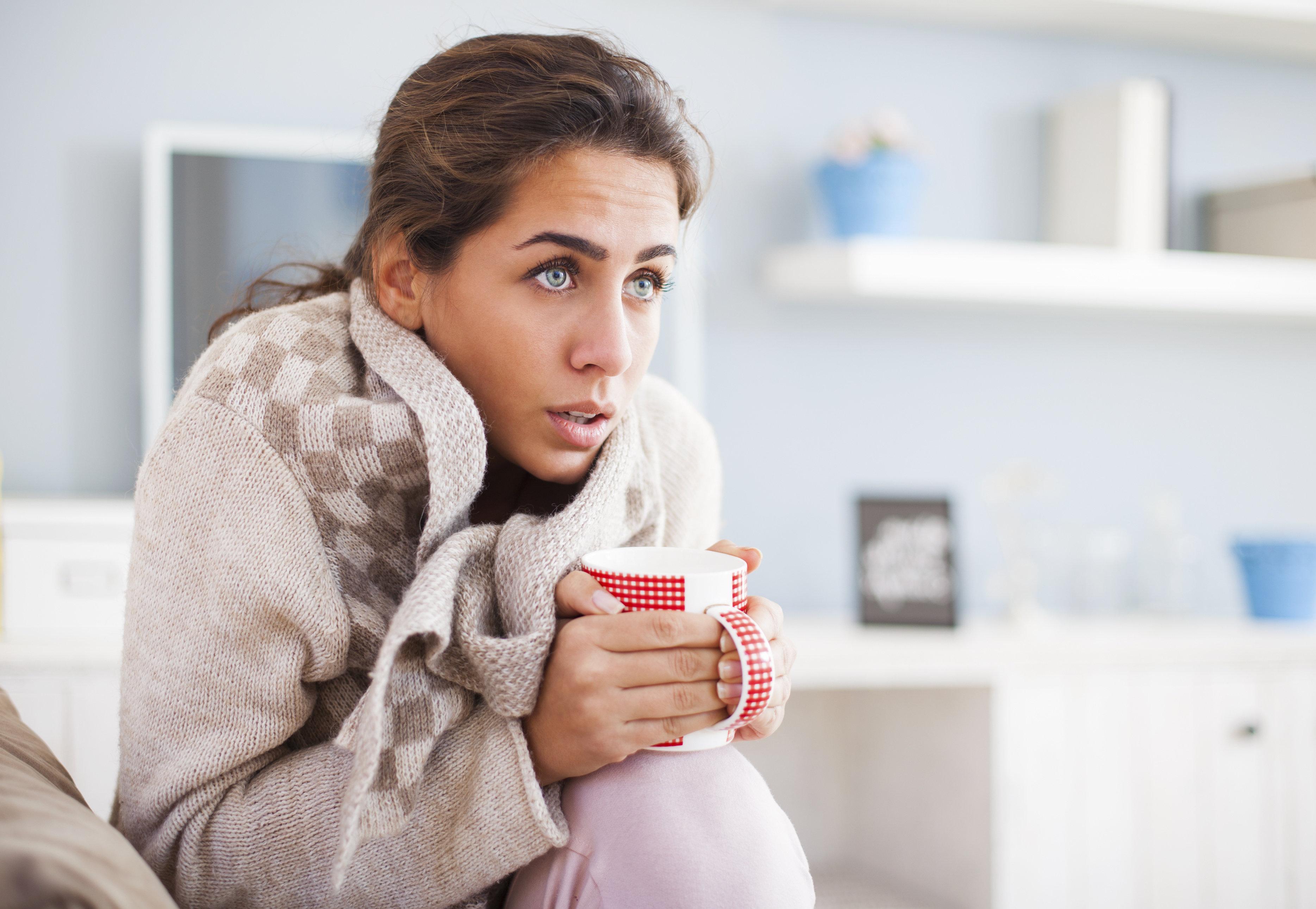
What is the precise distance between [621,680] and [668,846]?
123mm

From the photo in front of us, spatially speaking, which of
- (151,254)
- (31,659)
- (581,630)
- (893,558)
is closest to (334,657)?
(581,630)

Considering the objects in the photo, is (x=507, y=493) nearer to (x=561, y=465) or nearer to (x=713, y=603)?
(x=561, y=465)

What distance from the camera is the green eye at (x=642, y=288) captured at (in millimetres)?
873

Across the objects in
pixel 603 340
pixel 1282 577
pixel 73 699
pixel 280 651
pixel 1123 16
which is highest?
pixel 1123 16

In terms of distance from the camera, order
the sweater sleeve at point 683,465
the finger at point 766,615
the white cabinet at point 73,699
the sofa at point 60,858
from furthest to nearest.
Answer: the white cabinet at point 73,699, the sweater sleeve at point 683,465, the finger at point 766,615, the sofa at point 60,858

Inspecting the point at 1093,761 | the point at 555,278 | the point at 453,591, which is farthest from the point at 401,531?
the point at 1093,761

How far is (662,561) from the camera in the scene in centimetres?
79

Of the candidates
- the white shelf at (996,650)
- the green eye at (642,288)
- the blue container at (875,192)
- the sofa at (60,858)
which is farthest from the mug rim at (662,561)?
the blue container at (875,192)

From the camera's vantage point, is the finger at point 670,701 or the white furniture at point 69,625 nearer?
the finger at point 670,701

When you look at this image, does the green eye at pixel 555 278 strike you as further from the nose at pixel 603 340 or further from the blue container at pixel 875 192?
the blue container at pixel 875 192

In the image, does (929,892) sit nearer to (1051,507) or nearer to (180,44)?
(1051,507)

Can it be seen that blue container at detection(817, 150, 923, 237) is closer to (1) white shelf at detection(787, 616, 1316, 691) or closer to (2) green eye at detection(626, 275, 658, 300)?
(1) white shelf at detection(787, 616, 1316, 691)

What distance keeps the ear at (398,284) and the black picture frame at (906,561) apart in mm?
1303

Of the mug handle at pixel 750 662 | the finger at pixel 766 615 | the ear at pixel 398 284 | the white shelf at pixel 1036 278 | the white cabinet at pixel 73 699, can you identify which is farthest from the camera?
the white shelf at pixel 1036 278
